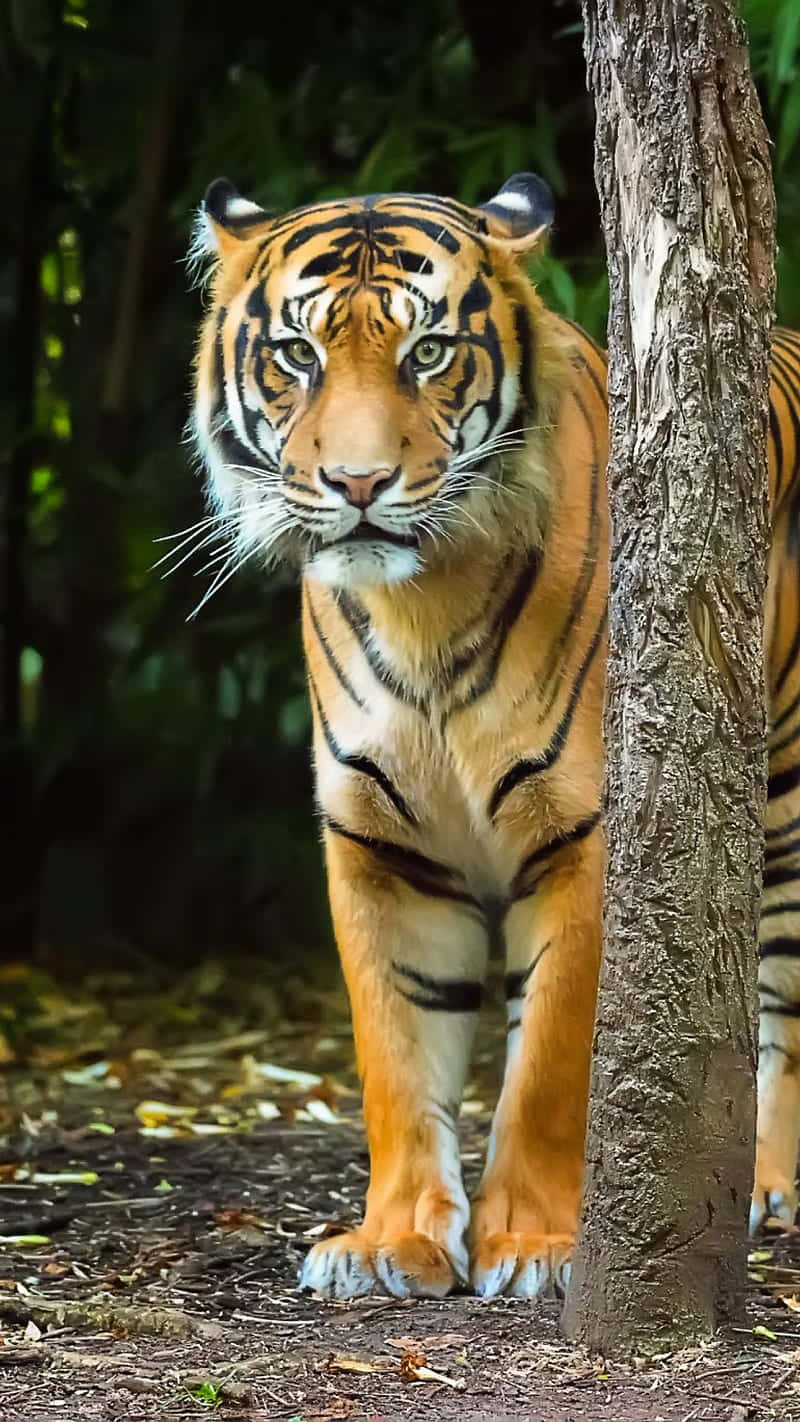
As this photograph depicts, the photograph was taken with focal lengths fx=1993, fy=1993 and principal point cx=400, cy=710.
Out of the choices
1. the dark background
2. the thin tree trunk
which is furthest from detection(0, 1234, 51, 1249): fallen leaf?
the thin tree trunk

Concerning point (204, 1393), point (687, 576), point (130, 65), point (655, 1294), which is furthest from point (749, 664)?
point (130, 65)

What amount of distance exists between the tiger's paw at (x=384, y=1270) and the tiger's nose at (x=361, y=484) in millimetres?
1177

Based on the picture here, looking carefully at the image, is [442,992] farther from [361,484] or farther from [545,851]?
[361,484]

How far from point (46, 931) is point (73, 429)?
1.67 metres

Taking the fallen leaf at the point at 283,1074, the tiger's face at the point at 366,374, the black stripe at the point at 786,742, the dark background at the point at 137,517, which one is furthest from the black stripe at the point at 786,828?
the dark background at the point at 137,517

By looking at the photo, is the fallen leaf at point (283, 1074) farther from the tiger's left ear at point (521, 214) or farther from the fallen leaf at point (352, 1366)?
the tiger's left ear at point (521, 214)

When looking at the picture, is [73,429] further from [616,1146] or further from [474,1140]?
[616,1146]

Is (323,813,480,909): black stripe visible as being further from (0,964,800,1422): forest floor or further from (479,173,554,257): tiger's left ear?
(479,173,554,257): tiger's left ear

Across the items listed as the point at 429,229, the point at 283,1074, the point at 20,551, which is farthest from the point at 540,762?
the point at 20,551

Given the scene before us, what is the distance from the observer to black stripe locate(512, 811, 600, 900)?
3213mm

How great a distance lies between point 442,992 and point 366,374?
1151mm

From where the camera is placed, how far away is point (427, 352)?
3113 millimetres

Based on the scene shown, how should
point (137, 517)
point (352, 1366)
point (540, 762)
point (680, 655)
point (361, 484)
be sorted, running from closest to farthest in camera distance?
1. point (680, 655)
2. point (352, 1366)
3. point (361, 484)
4. point (540, 762)
5. point (137, 517)

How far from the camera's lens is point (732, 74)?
2.49 meters
